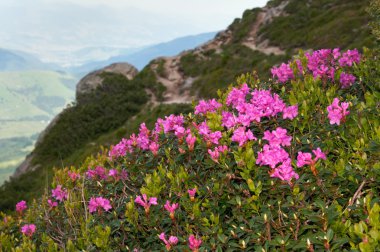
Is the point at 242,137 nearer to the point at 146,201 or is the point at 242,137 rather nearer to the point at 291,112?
the point at 291,112

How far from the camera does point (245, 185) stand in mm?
3611

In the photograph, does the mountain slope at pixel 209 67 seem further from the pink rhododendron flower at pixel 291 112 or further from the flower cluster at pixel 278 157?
the flower cluster at pixel 278 157

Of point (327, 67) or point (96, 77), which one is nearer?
point (327, 67)

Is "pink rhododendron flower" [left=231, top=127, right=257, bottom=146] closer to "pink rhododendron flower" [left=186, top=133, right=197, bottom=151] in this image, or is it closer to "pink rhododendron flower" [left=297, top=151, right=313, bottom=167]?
"pink rhododendron flower" [left=186, top=133, right=197, bottom=151]

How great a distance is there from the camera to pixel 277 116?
4711 mm

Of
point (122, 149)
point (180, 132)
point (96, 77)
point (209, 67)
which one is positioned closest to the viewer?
point (180, 132)

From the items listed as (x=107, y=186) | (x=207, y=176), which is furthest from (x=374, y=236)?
(x=107, y=186)

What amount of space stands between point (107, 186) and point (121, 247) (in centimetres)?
117

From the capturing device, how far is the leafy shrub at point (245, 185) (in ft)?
10.1

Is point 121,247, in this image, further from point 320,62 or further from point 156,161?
point 320,62

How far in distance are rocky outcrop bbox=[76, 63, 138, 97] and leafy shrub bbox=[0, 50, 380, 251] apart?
34.0 m

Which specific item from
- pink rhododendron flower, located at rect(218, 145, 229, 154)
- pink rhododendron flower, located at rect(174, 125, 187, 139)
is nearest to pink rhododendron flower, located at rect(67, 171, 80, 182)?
pink rhododendron flower, located at rect(174, 125, 187, 139)

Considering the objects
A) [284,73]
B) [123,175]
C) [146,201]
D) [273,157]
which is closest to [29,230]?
[123,175]

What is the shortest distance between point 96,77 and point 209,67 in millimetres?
14280
